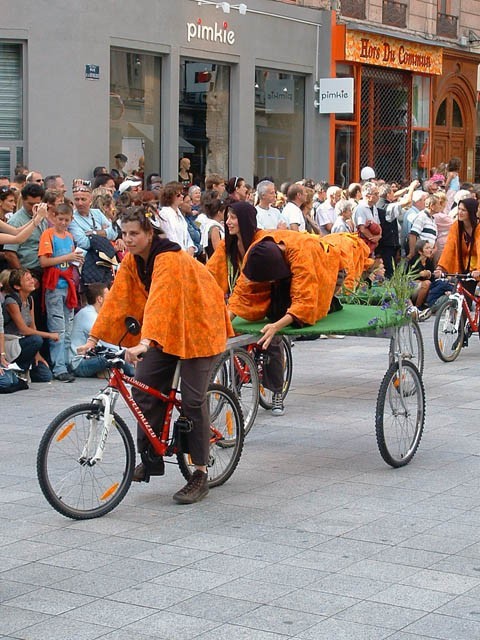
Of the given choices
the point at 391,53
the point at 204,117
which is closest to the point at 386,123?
the point at 391,53

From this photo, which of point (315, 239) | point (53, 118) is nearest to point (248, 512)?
point (315, 239)

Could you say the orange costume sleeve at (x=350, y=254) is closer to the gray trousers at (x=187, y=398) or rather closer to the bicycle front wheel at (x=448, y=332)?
the gray trousers at (x=187, y=398)

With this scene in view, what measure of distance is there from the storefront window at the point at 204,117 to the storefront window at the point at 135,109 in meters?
0.72

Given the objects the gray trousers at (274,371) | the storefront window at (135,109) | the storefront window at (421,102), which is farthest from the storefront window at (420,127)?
the gray trousers at (274,371)

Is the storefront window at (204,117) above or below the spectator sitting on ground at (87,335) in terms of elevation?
above

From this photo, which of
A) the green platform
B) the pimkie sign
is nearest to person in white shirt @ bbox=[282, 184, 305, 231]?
the green platform

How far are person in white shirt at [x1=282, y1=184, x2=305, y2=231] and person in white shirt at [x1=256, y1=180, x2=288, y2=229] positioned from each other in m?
0.42

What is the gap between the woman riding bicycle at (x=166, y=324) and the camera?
7.18m

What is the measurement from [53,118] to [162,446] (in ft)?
41.5

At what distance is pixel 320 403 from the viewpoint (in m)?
11.0

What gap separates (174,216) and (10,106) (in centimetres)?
616

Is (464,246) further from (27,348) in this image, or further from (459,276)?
(27,348)

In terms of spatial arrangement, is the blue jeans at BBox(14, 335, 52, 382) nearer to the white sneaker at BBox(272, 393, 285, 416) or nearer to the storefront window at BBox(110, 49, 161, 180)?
the white sneaker at BBox(272, 393, 285, 416)

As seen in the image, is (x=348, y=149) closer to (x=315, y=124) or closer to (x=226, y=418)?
(x=315, y=124)
